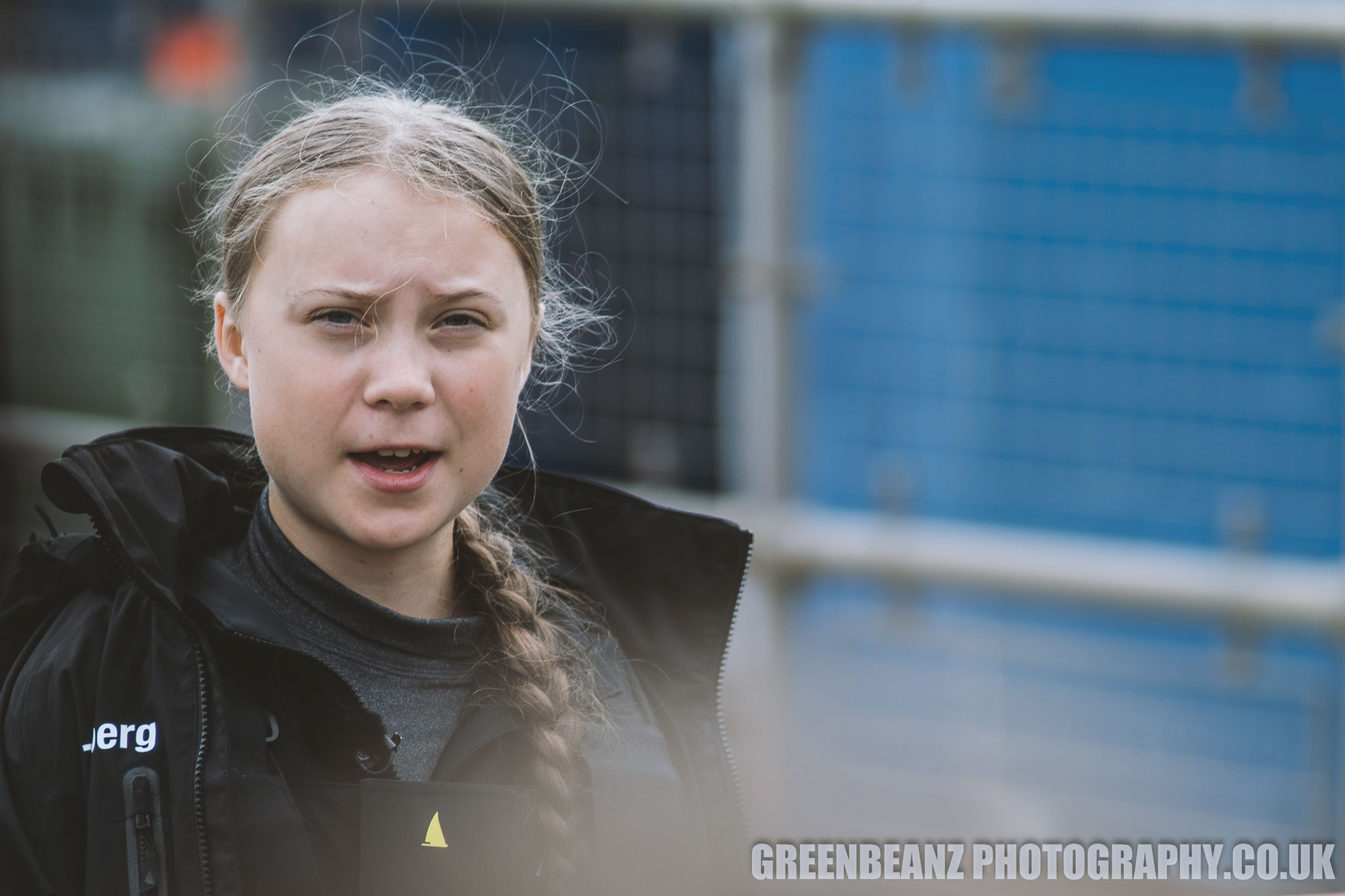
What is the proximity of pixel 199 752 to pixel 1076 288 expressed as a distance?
275 centimetres

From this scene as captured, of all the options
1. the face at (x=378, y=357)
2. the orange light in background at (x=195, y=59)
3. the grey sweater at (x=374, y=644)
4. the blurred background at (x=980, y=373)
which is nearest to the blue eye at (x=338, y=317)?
the face at (x=378, y=357)

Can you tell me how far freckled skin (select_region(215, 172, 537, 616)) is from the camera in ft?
4.10

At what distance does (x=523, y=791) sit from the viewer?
1.34 meters

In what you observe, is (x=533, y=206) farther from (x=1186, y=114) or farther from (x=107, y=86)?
(x=107, y=86)

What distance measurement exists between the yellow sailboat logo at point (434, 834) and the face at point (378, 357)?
0.22 m

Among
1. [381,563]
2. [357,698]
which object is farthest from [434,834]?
[381,563]

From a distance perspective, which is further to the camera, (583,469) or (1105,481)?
(583,469)

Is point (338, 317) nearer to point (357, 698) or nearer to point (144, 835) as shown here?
point (357, 698)

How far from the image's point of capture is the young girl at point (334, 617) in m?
1.22

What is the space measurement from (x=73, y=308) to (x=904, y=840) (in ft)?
9.30

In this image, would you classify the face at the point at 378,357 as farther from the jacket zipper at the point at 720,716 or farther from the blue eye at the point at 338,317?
the jacket zipper at the point at 720,716

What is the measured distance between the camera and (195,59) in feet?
14.2

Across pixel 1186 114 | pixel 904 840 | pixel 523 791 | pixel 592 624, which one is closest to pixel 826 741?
pixel 904 840

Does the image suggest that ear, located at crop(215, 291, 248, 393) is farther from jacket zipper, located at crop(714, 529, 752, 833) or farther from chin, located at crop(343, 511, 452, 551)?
jacket zipper, located at crop(714, 529, 752, 833)
